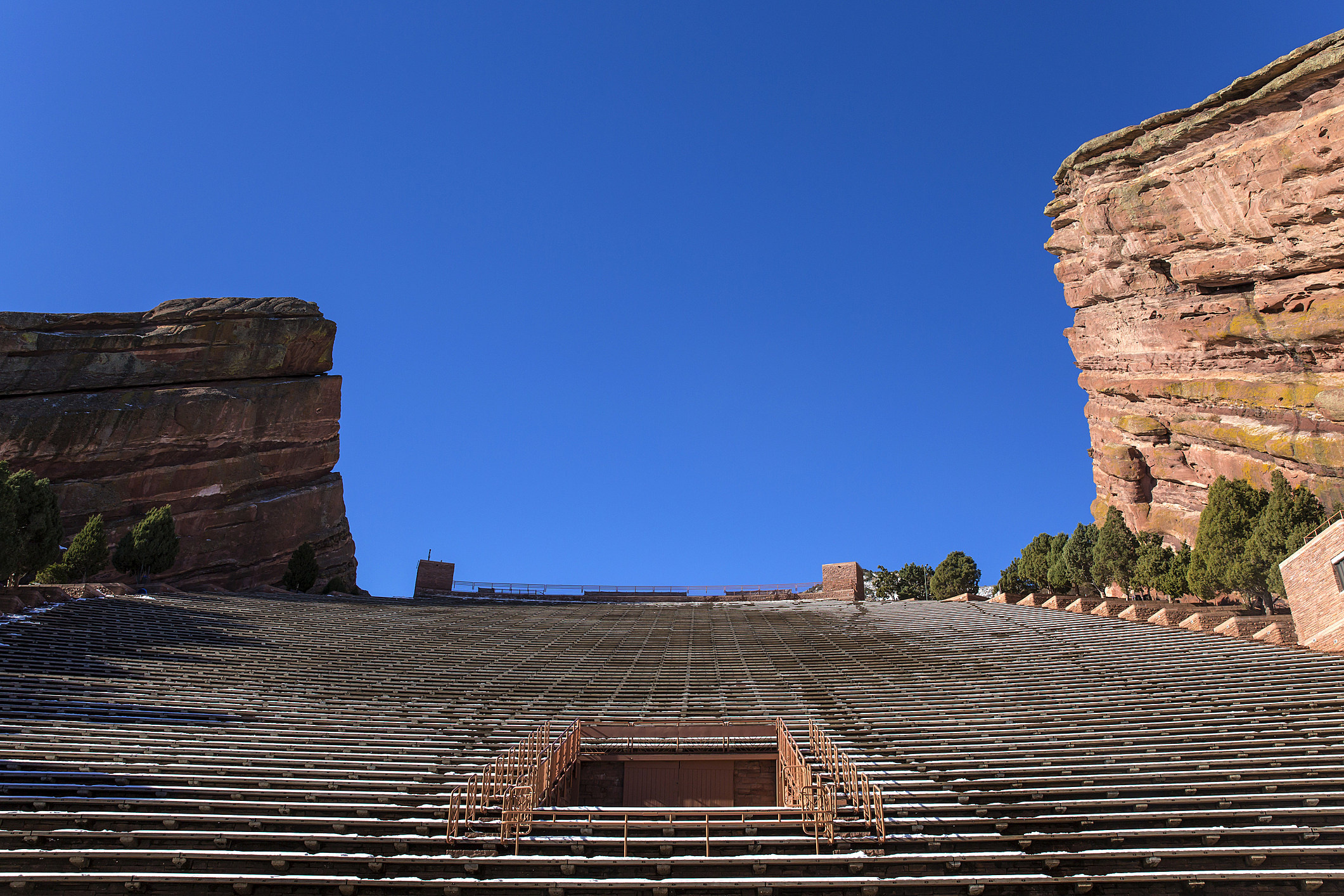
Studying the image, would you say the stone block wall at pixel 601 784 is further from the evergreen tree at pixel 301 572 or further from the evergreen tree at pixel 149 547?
the evergreen tree at pixel 301 572

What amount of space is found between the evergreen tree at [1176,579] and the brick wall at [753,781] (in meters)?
27.9

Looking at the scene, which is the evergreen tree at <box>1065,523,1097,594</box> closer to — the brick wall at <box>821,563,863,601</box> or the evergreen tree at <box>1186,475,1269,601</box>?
the evergreen tree at <box>1186,475,1269,601</box>

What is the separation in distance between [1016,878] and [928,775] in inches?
104

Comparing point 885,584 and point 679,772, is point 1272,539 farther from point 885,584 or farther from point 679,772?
point 885,584

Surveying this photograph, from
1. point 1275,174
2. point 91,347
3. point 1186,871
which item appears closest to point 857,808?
point 1186,871

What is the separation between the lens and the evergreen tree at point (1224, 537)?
28703 millimetres

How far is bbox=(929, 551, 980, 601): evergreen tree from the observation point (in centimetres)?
4897

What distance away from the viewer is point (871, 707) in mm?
14344

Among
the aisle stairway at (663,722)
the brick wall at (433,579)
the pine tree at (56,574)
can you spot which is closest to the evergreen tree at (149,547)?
the pine tree at (56,574)

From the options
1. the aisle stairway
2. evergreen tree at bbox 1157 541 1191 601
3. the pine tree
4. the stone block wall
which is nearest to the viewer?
the aisle stairway

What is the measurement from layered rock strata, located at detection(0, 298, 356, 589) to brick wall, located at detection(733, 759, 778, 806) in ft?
149

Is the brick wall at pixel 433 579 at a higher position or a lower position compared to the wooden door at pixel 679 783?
higher

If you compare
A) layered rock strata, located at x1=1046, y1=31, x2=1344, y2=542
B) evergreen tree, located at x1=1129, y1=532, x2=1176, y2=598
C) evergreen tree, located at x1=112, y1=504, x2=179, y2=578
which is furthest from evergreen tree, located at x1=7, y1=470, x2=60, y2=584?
layered rock strata, located at x1=1046, y1=31, x2=1344, y2=542

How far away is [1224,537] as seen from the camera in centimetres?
2930
